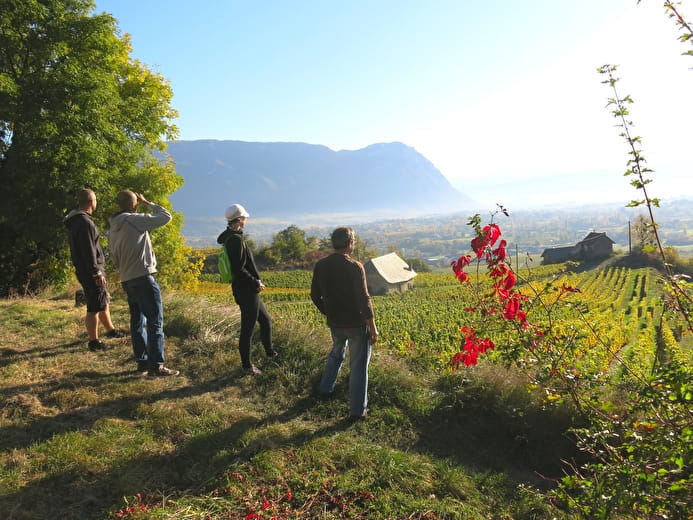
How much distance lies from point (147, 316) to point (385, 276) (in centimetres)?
3326

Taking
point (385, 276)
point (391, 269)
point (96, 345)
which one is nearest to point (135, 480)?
point (96, 345)

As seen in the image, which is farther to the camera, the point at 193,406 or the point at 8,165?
the point at 8,165

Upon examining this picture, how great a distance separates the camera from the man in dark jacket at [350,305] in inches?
162

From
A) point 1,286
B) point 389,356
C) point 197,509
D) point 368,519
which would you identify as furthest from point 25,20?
point 368,519

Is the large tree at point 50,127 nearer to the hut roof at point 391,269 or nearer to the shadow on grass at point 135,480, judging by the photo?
the shadow on grass at point 135,480

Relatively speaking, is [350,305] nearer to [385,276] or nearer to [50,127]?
[50,127]

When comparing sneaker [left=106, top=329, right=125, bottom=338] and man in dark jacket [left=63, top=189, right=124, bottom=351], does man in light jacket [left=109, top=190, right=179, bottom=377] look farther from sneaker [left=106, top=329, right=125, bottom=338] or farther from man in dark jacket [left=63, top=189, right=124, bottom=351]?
sneaker [left=106, top=329, right=125, bottom=338]

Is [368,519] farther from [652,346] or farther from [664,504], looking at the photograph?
[652,346]

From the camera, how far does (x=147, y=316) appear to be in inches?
189

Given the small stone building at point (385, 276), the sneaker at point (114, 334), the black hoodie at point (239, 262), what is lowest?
the small stone building at point (385, 276)

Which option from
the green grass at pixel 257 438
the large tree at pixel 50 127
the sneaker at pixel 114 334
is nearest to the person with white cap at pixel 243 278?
the green grass at pixel 257 438

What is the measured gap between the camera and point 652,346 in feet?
56.2

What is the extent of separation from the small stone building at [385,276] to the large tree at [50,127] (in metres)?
26.4

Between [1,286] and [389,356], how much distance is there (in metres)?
12.4
